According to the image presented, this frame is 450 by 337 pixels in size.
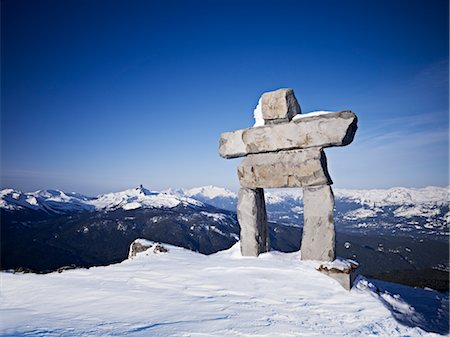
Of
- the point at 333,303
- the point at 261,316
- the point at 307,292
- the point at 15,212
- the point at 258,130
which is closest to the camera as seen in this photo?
the point at 261,316

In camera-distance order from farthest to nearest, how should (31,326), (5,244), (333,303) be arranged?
(5,244) → (333,303) → (31,326)

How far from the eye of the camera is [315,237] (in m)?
7.28

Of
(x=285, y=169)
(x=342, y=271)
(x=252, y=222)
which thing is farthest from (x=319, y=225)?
(x=252, y=222)

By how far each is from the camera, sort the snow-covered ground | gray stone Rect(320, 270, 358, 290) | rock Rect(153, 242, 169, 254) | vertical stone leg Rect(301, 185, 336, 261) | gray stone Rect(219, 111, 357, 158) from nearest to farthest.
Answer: the snow-covered ground → gray stone Rect(320, 270, 358, 290) → gray stone Rect(219, 111, 357, 158) → vertical stone leg Rect(301, 185, 336, 261) → rock Rect(153, 242, 169, 254)

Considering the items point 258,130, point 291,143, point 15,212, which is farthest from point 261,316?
point 15,212

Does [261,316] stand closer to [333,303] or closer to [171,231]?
[333,303]

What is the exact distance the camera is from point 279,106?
311 inches

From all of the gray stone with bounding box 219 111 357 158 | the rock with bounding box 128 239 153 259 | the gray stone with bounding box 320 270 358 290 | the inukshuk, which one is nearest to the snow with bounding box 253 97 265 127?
the inukshuk

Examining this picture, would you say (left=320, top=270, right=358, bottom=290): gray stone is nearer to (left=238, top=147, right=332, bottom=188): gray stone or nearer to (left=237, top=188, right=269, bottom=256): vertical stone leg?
(left=238, top=147, right=332, bottom=188): gray stone

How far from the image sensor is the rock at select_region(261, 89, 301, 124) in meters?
7.85

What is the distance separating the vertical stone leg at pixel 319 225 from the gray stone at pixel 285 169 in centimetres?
28

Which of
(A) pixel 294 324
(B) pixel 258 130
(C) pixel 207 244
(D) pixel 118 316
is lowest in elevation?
(C) pixel 207 244

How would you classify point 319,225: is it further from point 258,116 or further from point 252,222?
point 258,116

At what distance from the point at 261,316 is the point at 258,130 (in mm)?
5170
